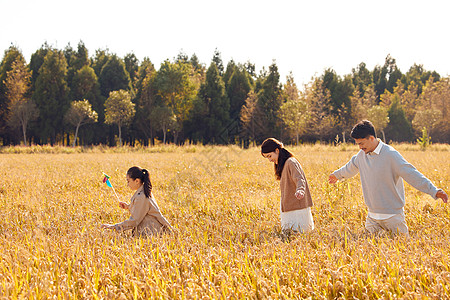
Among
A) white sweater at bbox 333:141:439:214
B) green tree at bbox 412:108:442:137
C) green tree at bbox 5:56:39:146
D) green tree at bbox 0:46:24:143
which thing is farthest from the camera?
green tree at bbox 412:108:442:137

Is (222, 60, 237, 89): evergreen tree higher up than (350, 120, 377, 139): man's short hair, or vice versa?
(222, 60, 237, 89): evergreen tree

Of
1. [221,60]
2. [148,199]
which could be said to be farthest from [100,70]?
[148,199]

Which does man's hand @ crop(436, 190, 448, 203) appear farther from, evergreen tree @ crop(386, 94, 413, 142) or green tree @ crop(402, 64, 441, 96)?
green tree @ crop(402, 64, 441, 96)

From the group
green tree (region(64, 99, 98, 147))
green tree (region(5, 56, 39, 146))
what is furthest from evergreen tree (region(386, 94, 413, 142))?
green tree (region(5, 56, 39, 146))

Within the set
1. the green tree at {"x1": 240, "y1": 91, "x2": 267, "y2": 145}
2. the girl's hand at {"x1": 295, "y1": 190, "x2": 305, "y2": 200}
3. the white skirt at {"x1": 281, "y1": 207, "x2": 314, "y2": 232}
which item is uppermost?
the green tree at {"x1": 240, "y1": 91, "x2": 267, "y2": 145}

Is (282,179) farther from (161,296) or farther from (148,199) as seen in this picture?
(161,296)

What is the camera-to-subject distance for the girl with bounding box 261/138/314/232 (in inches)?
183

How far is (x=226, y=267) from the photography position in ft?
9.46

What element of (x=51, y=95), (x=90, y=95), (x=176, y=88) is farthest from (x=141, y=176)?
(x=90, y=95)

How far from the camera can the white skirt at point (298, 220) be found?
464 cm

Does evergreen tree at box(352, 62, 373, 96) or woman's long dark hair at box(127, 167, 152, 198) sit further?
evergreen tree at box(352, 62, 373, 96)

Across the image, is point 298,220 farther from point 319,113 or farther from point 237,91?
point 237,91

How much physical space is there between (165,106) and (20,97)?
1717cm

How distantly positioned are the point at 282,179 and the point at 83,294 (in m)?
3.16
